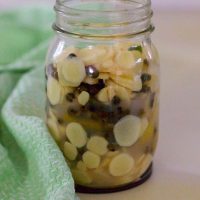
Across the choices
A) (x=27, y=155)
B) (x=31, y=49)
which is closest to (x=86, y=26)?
(x=27, y=155)

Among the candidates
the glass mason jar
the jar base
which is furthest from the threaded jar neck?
the jar base

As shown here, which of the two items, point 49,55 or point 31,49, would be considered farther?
point 31,49

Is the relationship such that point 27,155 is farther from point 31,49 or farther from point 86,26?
point 31,49

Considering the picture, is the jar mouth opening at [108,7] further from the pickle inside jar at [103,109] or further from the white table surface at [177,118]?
the white table surface at [177,118]

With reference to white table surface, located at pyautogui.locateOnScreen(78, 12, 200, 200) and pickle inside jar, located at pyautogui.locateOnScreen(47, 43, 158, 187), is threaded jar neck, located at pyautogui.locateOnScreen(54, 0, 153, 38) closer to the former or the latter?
pickle inside jar, located at pyautogui.locateOnScreen(47, 43, 158, 187)

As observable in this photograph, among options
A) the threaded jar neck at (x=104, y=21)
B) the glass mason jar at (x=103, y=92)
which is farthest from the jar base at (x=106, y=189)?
the threaded jar neck at (x=104, y=21)

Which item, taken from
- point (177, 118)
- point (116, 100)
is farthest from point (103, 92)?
point (177, 118)
